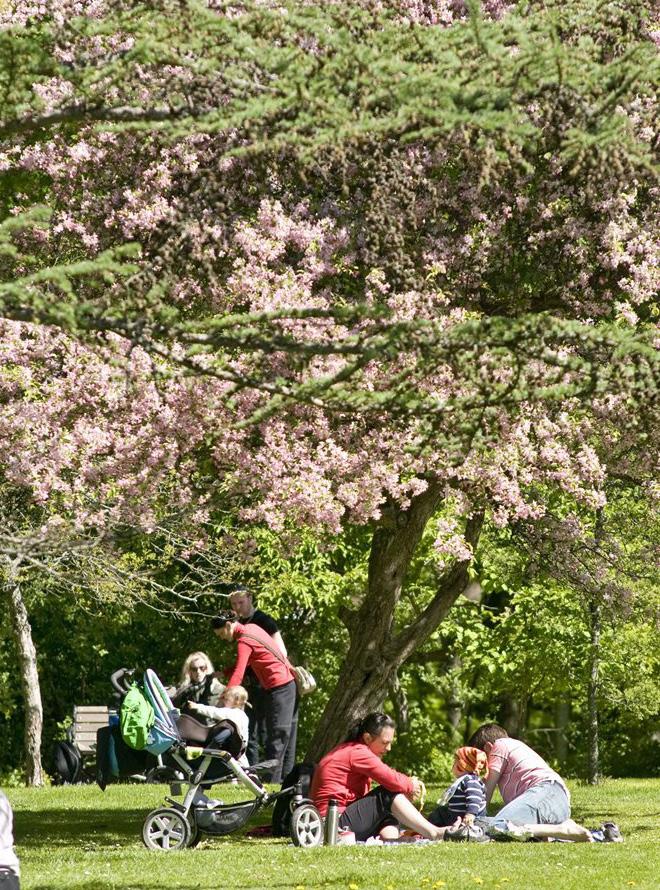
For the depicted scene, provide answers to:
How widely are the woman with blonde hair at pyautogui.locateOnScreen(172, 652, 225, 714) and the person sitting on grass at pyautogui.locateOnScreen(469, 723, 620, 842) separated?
3103mm

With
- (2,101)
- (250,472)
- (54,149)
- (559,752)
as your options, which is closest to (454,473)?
(250,472)

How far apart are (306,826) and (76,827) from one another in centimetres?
359

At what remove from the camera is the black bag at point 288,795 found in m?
11.7

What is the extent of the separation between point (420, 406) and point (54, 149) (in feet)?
19.5

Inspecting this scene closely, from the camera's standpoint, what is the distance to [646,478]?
13.8 meters

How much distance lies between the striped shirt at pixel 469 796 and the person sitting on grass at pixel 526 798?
0.34 ft

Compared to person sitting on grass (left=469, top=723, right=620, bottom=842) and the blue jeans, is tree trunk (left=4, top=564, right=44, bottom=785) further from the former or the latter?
the blue jeans

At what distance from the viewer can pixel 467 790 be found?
37.4 feet

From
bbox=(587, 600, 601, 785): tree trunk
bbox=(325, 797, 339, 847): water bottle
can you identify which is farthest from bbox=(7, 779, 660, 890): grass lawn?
bbox=(587, 600, 601, 785): tree trunk

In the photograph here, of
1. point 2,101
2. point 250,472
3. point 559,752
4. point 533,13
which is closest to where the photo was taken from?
point 2,101

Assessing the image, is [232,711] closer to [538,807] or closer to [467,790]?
[467,790]

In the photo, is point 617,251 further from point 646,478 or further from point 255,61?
point 255,61

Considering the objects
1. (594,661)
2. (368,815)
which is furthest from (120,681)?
(594,661)

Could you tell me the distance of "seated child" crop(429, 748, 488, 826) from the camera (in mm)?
11375
